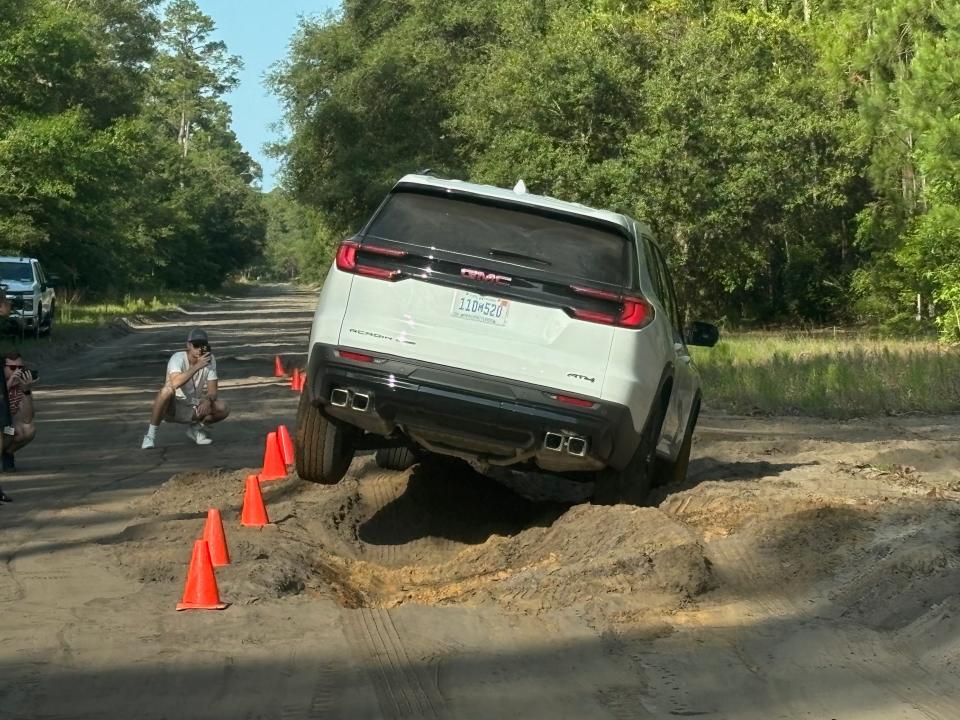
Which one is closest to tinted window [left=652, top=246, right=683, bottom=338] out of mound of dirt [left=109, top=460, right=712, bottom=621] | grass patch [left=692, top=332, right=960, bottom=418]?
mound of dirt [left=109, top=460, right=712, bottom=621]

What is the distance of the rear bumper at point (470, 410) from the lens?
808 centimetres

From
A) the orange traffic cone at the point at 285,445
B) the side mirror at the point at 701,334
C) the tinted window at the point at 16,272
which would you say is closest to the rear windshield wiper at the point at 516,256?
the side mirror at the point at 701,334

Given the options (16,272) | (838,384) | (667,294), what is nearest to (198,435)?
(667,294)

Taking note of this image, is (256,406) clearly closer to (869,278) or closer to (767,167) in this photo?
(767,167)

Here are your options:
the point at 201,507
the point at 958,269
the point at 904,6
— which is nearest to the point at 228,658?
the point at 201,507

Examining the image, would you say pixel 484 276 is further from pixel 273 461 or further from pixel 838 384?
pixel 838 384

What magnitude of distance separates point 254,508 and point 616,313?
109 inches

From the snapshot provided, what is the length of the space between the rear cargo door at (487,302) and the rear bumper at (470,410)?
92mm

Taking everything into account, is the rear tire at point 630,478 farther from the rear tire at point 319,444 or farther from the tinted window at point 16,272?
the tinted window at point 16,272

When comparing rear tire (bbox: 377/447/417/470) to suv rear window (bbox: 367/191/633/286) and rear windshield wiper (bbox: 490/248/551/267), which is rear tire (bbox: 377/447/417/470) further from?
rear windshield wiper (bbox: 490/248/551/267)

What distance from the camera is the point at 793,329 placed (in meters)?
45.4

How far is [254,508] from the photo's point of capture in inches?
367

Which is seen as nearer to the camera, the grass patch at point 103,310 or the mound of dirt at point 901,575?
the mound of dirt at point 901,575

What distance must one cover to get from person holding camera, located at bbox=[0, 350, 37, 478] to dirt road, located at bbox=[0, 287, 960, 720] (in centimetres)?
23
